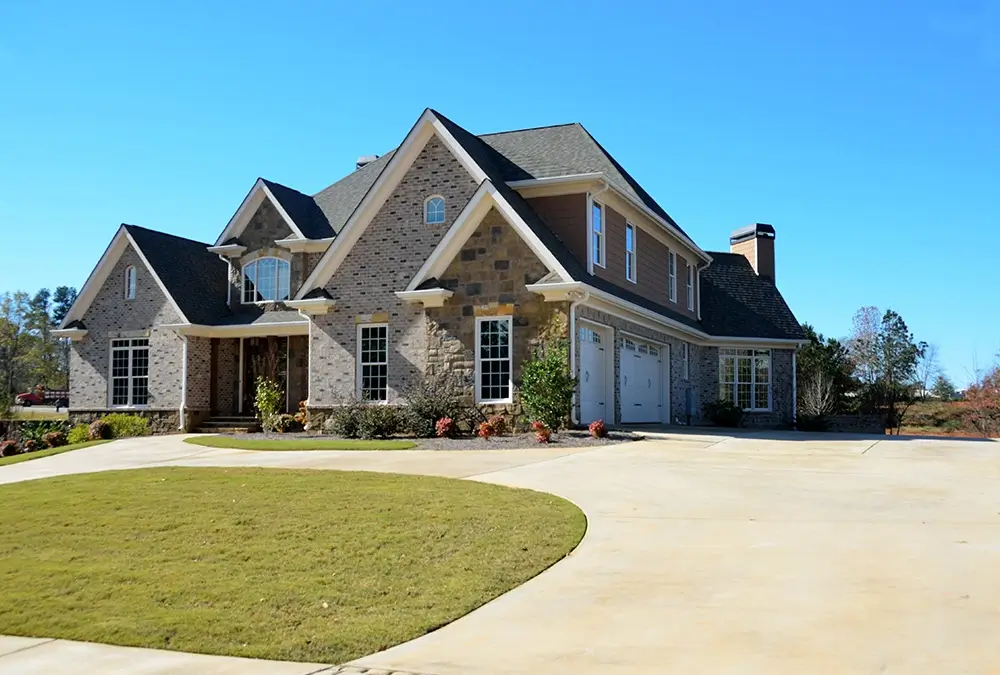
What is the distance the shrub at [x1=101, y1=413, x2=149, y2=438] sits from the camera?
28.5 meters

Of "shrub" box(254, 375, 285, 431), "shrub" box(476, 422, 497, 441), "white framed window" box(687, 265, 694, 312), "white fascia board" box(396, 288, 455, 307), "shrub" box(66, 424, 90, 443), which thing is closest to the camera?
"shrub" box(476, 422, 497, 441)

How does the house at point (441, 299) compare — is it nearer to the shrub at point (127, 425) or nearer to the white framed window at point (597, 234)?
the white framed window at point (597, 234)

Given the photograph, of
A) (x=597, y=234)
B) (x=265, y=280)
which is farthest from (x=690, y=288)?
(x=265, y=280)

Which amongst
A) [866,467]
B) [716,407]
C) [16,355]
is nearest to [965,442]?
[866,467]

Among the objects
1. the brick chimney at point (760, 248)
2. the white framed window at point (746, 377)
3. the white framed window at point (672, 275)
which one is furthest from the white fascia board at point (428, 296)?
the brick chimney at point (760, 248)

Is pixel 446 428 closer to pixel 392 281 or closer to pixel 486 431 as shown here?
pixel 486 431

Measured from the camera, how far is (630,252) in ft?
85.8

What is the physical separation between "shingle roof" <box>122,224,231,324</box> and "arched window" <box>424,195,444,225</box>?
9.56 metres

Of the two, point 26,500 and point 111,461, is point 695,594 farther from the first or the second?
point 111,461

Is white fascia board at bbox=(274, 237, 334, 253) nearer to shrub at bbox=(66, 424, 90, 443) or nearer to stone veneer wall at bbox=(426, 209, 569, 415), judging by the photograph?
stone veneer wall at bbox=(426, 209, 569, 415)

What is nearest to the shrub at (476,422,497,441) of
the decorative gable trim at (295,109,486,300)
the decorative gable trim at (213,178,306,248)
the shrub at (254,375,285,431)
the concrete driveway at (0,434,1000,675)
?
the decorative gable trim at (295,109,486,300)

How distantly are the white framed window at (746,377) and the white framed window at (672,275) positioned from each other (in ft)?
13.1

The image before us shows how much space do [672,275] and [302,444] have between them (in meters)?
14.8

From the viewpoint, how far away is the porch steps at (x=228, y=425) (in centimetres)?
2830
